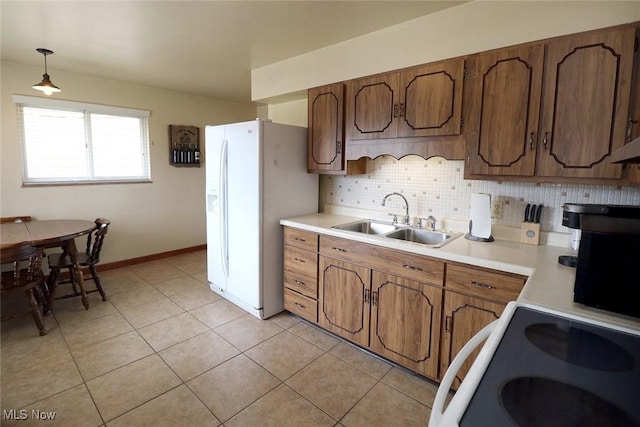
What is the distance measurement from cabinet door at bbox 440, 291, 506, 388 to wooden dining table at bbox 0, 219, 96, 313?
10.4 ft

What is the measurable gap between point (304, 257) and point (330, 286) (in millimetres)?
354

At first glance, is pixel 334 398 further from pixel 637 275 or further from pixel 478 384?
pixel 637 275

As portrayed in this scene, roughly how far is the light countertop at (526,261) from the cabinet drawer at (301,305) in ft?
2.11

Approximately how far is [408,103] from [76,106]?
3.85 m

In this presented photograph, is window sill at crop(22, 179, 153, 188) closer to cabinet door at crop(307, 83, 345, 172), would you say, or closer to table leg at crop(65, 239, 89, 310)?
table leg at crop(65, 239, 89, 310)

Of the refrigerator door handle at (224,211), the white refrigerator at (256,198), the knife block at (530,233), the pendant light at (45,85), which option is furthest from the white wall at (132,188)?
the knife block at (530,233)

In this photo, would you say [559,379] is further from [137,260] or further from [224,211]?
[137,260]

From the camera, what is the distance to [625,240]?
107 centimetres

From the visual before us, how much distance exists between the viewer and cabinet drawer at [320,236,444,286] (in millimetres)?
1979

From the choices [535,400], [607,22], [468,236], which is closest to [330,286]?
[468,236]

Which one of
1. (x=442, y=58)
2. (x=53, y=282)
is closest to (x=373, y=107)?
(x=442, y=58)

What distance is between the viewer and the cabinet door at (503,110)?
5.94ft

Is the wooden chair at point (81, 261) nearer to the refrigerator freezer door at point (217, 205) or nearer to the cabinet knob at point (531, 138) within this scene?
the refrigerator freezer door at point (217, 205)

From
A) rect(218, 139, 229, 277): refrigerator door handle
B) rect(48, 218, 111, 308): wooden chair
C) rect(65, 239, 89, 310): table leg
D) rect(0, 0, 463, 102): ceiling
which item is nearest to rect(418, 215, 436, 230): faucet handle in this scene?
rect(0, 0, 463, 102): ceiling
